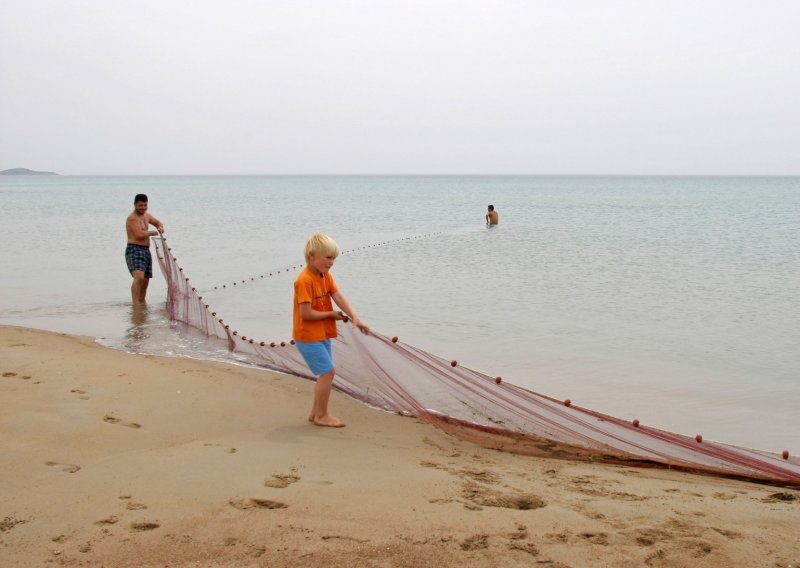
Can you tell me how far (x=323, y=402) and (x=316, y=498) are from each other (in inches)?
53.6

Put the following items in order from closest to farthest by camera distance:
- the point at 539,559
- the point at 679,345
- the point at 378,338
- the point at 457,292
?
1. the point at 539,559
2. the point at 378,338
3. the point at 679,345
4. the point at 457,292

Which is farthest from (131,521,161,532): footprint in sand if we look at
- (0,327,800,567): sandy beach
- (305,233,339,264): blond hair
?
(305,233,339,264): blond hair

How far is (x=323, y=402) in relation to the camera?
4742 mm

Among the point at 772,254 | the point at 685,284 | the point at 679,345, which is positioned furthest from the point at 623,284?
the point at 772,254

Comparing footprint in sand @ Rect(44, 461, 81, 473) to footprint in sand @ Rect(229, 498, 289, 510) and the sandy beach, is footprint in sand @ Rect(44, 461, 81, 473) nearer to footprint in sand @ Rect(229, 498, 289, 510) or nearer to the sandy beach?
the sandy beach

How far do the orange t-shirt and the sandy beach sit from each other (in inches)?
24.0

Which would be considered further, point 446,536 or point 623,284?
point 623,284

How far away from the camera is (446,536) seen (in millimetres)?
3043

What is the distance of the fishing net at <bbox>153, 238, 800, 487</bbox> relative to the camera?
4367 mm

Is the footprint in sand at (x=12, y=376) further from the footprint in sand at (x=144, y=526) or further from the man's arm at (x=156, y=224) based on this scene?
the man's arm at (x=156, y=224)

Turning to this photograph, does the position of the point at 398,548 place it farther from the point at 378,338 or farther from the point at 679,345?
the point at 679,345

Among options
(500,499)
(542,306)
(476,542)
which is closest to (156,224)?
(542,306)

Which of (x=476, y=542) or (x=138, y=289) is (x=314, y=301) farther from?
(x=138, y=289)

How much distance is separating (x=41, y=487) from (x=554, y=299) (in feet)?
31.4
